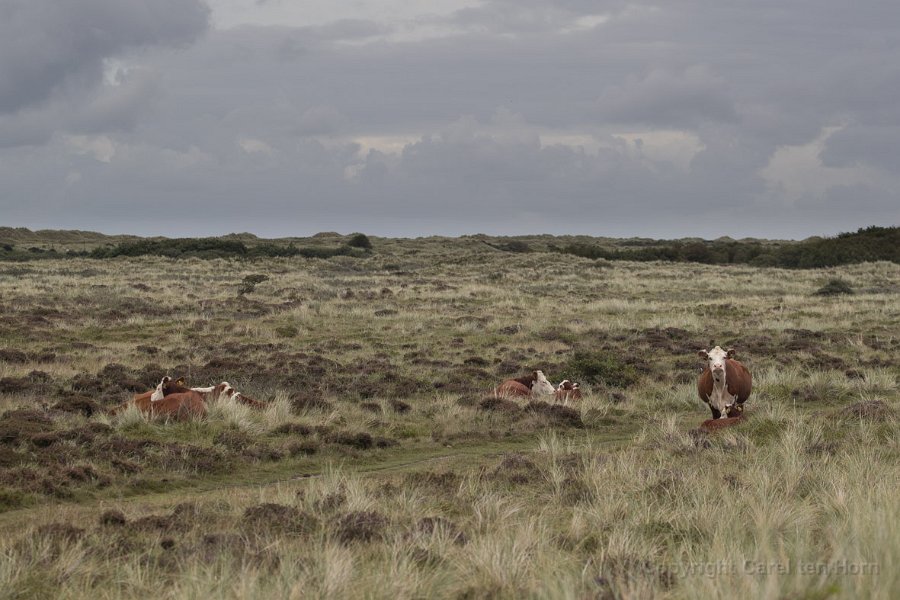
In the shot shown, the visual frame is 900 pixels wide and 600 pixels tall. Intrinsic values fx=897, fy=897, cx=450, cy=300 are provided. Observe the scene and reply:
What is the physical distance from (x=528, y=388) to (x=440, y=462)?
4972 mm

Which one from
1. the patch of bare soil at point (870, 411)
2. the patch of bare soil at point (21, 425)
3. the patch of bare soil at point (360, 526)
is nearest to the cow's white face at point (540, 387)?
the patch of bare soil at point (870, 411)

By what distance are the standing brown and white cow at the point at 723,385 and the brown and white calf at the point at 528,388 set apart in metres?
2.93

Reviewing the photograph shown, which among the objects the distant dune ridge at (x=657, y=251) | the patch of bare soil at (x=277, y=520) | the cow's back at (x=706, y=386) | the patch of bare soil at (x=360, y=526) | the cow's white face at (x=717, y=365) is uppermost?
the distant dune ridge at (x=657, y=251)

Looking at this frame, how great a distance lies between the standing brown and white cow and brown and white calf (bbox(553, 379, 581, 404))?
237 centimetres

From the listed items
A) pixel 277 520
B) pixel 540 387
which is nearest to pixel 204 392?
pixel 540 387

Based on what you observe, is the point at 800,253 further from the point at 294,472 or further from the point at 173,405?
the point at 294,472

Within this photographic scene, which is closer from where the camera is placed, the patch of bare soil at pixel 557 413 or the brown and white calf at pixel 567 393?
the patch of bare soil at pixel 557 413

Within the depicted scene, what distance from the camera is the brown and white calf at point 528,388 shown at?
15.5m

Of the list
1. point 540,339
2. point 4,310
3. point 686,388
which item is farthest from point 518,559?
point 4,310

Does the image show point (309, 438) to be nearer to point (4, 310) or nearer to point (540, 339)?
point (540, 339)

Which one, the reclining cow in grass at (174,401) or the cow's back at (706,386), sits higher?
the cow's back at (706,386)

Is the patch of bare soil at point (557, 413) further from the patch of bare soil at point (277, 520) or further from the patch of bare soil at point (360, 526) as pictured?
the patch of bare soil at point (277, 520)

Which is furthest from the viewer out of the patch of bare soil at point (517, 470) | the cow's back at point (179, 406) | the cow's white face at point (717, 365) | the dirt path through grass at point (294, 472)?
the cow's white face at point (717, 365)

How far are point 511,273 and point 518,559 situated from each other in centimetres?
4878
